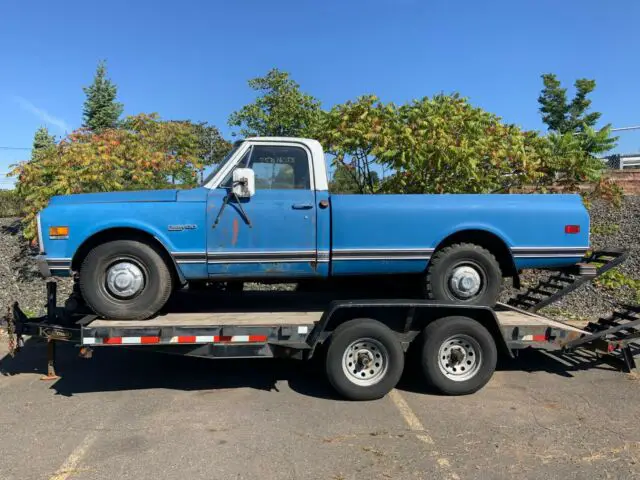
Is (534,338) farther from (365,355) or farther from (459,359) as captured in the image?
(365,355)

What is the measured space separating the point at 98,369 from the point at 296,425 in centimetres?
289

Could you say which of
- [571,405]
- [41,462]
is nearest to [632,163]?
[571,405]

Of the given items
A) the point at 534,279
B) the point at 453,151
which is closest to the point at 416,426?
the point at 453,151

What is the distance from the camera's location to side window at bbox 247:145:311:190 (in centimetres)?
514

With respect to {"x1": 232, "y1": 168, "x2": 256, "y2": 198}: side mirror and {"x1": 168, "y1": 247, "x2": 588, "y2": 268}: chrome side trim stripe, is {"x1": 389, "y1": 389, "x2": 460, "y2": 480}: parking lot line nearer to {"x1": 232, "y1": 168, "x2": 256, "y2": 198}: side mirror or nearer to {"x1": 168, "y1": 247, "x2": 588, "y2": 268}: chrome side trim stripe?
{"x1": 168, "y1": 247, "x2": 588, "y2": 268}: chrome side trim stripe

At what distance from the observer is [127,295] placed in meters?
4.90

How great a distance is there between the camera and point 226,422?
4430 millimetres

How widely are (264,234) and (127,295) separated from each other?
143 centimetres

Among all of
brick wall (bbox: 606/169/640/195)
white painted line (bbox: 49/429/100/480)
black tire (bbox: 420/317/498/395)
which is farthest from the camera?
brick wall (bbox: 606/169/640/195)

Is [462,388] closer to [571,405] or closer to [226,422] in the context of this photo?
[571,405]

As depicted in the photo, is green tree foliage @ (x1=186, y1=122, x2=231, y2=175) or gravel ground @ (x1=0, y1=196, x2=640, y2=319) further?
green tree foliage @ (x1=186, y1=122, x2=231, y2=175)

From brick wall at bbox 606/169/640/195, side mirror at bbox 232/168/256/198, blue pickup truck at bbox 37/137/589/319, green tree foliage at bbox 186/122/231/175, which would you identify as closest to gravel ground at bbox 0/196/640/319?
brick wall at bbox 606/169/640/195

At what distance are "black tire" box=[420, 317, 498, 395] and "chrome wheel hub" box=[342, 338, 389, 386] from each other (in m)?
0.42

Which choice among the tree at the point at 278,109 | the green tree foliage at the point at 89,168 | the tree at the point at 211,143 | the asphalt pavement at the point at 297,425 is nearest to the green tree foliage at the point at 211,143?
the tree at the point at 211,143
